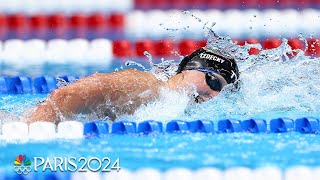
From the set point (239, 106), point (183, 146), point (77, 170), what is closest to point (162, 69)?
point (239, 106)

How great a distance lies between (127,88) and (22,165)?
78cm

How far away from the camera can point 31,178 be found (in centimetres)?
281

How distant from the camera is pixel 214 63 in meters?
3.78

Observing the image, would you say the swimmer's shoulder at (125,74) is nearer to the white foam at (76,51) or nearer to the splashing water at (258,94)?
the splashing water at (258,94)

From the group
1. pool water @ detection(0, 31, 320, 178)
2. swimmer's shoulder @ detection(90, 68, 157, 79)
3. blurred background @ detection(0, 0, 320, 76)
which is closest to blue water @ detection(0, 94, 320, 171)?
pool water @ detection(0, 31, 320, 178)

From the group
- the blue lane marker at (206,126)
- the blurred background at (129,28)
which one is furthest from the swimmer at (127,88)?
A: the blurred background at (129,28)

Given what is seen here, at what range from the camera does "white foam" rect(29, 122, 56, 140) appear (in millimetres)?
3275

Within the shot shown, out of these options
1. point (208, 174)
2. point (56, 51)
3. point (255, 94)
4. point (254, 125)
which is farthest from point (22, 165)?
point (56, 51)

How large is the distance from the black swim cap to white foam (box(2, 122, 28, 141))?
0.88 metres

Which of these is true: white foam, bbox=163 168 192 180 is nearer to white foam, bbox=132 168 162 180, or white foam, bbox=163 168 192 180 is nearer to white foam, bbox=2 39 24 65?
white foam, bbox=132 168 162 180

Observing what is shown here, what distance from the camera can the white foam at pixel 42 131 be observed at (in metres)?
3.28

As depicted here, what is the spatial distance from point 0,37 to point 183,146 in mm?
2864

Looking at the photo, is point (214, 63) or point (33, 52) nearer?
point (214, 63)

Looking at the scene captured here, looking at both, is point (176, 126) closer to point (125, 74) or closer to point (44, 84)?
point (125, 74)
